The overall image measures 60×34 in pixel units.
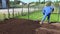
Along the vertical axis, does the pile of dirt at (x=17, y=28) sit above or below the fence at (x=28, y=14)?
below

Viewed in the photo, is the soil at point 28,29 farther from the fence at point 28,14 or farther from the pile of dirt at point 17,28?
the fence at point 28,14

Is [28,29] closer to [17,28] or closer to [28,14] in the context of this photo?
[17,28]

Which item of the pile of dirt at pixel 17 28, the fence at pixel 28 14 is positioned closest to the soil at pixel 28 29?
the pile of dirt at pixel 17 28

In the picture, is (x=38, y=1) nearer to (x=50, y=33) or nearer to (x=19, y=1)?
(x=19, y=1)

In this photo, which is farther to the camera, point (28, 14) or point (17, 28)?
point (28, 14)

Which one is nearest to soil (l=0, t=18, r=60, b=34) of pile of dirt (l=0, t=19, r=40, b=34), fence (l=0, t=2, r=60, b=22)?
pile of dirt (l=0, t=19, r=40, b=34)

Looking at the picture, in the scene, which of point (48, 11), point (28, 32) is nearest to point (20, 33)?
point (28, 32)

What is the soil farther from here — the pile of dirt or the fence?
the fence

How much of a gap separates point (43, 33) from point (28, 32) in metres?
0.77

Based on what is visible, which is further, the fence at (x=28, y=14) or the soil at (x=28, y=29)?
the fence at (x=28, y=14)

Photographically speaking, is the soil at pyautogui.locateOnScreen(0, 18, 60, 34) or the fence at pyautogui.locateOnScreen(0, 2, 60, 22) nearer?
the soil at pyautogui.locateOnScreen(0, 18, 60, 34)

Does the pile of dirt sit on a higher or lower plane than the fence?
lower

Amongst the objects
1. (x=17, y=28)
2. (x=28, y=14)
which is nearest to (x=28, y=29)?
(x=17, y=28)

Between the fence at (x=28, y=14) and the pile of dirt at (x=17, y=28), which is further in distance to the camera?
the fence at (x=28, y=14)
